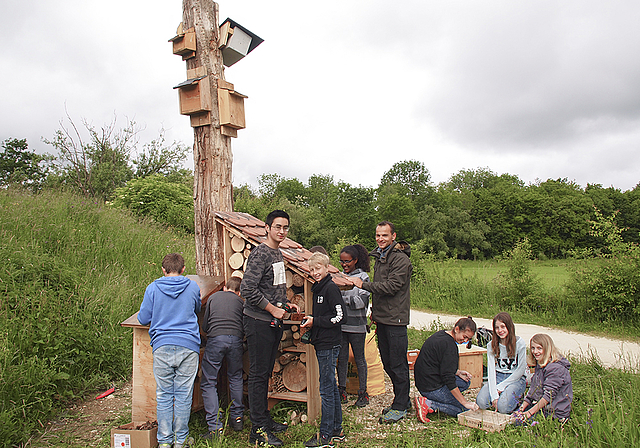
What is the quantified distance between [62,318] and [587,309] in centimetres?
988

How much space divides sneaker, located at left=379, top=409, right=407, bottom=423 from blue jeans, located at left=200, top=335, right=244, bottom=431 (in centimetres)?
140

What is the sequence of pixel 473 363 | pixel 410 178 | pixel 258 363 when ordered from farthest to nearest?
pixel 410 178
pixel 473 363
pixel 258 363

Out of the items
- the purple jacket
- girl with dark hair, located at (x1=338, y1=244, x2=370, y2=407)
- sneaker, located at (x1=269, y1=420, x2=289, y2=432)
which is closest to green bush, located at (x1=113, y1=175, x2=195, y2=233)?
girl with dark hair, located at (x1=338, y1=244, x2=370, y2=407)

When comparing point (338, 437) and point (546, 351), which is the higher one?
point (546, 351)

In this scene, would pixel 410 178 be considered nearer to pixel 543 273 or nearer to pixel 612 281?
pixel 543 273

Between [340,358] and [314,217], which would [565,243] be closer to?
[314,217]

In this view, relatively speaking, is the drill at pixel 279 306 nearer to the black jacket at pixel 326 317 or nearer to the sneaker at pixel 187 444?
the black jacket at pixel 326 317

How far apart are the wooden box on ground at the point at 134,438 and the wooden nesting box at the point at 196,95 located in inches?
128

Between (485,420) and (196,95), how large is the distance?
14.6ft

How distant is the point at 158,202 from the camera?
43.7ft

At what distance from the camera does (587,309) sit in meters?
8.96

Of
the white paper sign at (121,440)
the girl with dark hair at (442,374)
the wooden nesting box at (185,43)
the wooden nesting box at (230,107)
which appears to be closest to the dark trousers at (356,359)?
the girl with dark hair at (442,374)

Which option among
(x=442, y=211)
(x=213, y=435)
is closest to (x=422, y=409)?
(x=213, y=435)

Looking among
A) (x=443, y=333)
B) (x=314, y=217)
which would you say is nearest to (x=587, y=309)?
(x=443, y=333)
